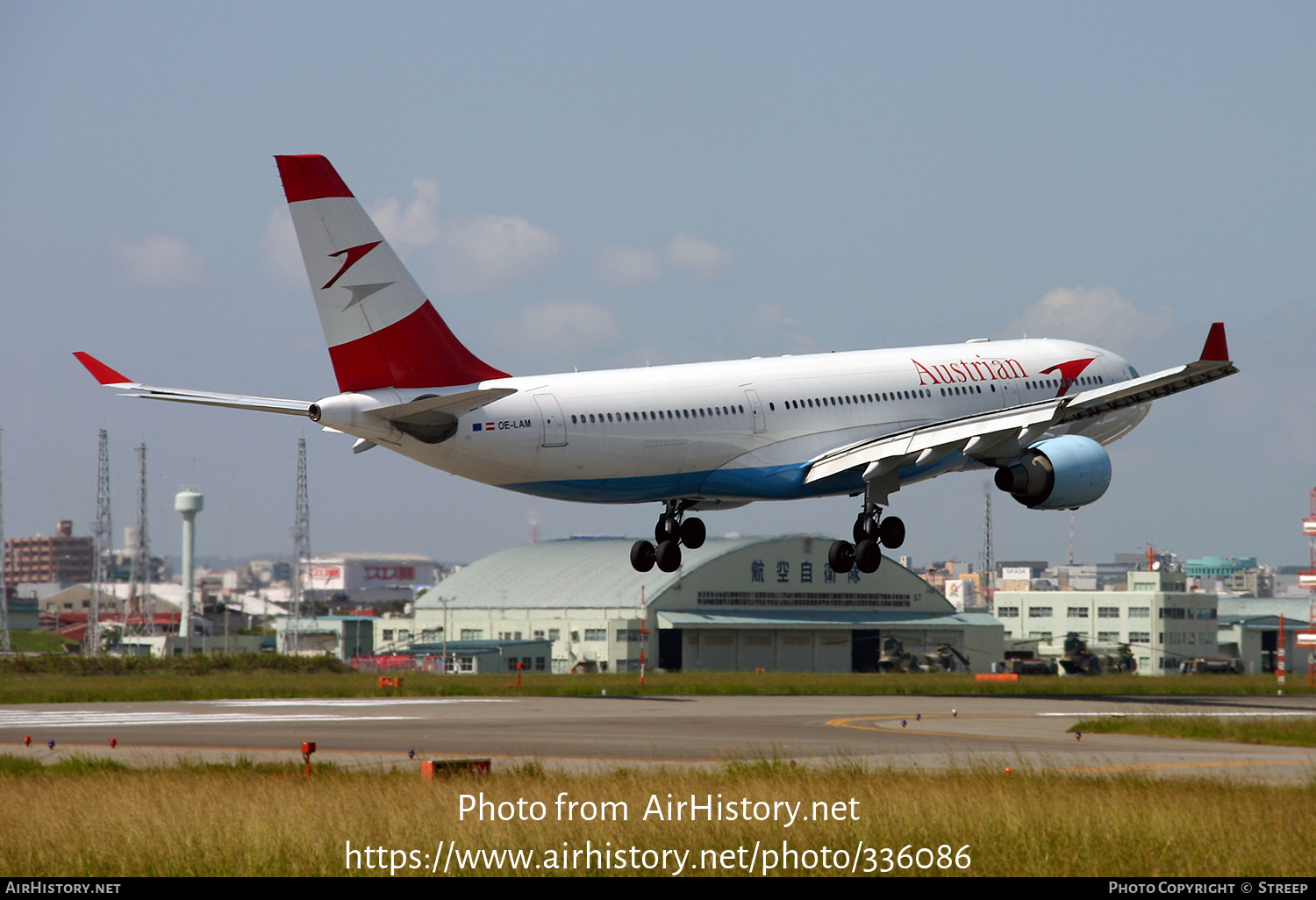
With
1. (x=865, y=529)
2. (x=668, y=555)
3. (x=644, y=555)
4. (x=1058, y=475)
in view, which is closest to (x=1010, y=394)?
(x=1058, y=475)

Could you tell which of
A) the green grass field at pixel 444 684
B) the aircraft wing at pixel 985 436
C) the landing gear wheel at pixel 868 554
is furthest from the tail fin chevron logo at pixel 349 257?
the green grass field at pixel 444 684

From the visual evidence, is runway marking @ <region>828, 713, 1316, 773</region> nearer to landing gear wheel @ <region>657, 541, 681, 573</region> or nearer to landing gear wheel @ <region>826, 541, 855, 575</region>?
landing gear wheel @ <region>826, 541, 855, 575</region>

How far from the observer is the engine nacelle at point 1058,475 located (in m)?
45.6

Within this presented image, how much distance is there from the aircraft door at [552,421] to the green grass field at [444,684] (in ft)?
126

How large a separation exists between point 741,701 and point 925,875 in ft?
156

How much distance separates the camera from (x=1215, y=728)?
52281 mm

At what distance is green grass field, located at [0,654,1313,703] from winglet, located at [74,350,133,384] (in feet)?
123

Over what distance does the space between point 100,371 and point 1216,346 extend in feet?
92.4

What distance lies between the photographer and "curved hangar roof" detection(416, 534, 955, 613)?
12106 centimetres

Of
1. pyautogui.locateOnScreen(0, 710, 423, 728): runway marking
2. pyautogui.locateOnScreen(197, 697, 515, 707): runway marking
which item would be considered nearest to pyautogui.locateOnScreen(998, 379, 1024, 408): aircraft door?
pyautogui.locateOnScreen(0, 710, 423, 728): runway marking

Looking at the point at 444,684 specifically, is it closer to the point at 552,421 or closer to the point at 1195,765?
the point at 552,421

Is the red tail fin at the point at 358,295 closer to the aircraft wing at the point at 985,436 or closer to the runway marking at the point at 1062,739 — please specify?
the aircraft wing at the point at 985,436

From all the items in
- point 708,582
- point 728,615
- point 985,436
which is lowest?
point 728,615

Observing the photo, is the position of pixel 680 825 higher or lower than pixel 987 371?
lower
